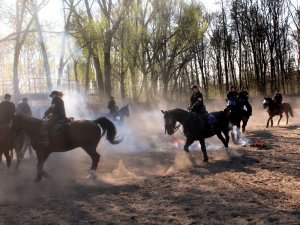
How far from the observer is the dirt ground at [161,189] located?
24.8 feet

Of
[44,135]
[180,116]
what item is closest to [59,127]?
[44,135]

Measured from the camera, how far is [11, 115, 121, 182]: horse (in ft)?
37.5

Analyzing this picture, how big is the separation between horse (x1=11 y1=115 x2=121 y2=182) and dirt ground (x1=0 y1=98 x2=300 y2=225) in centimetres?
62

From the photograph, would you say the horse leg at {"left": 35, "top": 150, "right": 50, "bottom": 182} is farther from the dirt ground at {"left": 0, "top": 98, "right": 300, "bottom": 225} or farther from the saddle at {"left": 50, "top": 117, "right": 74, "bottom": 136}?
the saddle at {"left": 50, "top": 117, "right": 74, "bottom": 136}

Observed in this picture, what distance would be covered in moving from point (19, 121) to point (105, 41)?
22.1 meters

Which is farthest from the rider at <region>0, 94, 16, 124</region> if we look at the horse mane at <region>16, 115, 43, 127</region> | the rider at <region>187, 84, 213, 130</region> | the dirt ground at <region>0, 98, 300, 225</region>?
the rider at <region>187, 84, 213, 130</region>

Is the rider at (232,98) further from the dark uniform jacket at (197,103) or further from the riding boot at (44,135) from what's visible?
the riding boot at (44,135)

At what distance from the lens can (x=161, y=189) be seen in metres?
9.83

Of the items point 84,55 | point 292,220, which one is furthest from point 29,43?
point 292,220

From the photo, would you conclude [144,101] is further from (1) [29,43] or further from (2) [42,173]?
(2) [42,173]

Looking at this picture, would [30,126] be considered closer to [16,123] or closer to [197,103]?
[16,123]

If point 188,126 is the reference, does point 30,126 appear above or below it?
above

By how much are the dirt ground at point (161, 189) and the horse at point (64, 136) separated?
2.03ft

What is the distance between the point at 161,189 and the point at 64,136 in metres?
3.50
